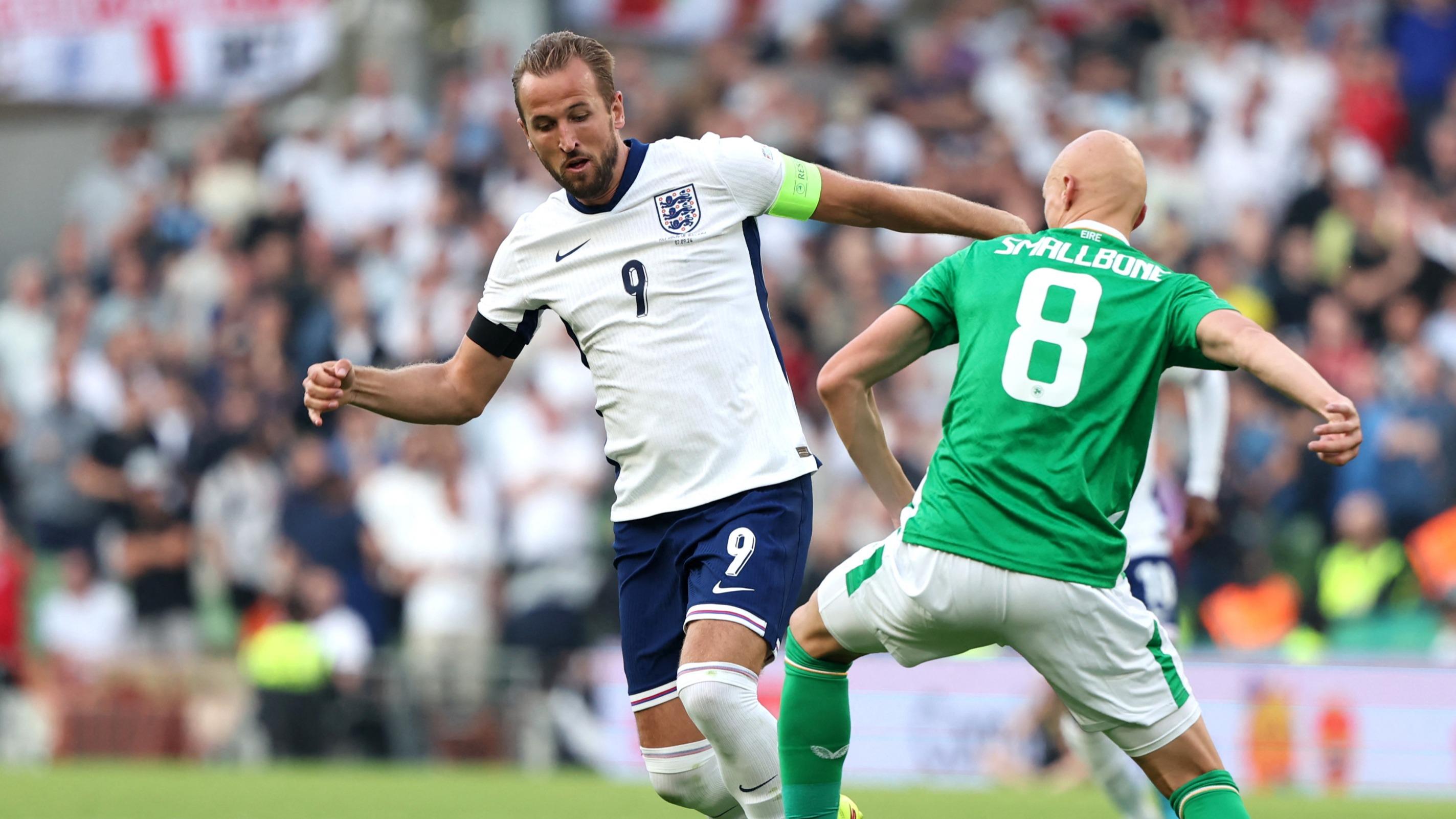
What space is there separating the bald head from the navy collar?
130 centimetres

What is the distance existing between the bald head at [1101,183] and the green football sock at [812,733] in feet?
4.94

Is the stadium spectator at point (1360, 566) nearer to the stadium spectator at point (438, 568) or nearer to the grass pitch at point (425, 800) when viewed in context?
the grass pitch at point (425, 800)

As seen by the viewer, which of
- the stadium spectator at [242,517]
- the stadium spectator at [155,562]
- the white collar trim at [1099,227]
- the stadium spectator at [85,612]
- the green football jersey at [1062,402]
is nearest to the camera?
the green football jersey at [1062,402]

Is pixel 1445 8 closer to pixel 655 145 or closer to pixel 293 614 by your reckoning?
pixel 293 614

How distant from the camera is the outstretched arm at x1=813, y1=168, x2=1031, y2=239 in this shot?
6.04m

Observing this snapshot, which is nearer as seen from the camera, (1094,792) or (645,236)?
(645,236)

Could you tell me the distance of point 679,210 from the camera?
6.12 metres

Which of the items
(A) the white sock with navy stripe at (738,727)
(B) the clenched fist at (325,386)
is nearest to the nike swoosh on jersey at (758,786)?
(A) the white sock with navy stripe at (738,727)

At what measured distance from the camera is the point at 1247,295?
14.6m

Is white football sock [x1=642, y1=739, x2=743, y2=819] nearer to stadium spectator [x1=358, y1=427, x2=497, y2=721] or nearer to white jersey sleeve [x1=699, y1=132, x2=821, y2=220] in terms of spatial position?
white jersey sleeve [x1=699, y1=132, x2=821, y2=220]

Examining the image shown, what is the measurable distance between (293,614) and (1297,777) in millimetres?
7333

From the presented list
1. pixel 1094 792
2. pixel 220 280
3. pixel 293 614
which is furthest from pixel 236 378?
pixel 1094 792

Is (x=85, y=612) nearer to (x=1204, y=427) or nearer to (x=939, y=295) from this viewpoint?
(x=1204, y=427)

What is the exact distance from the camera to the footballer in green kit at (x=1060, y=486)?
5.32 metres
